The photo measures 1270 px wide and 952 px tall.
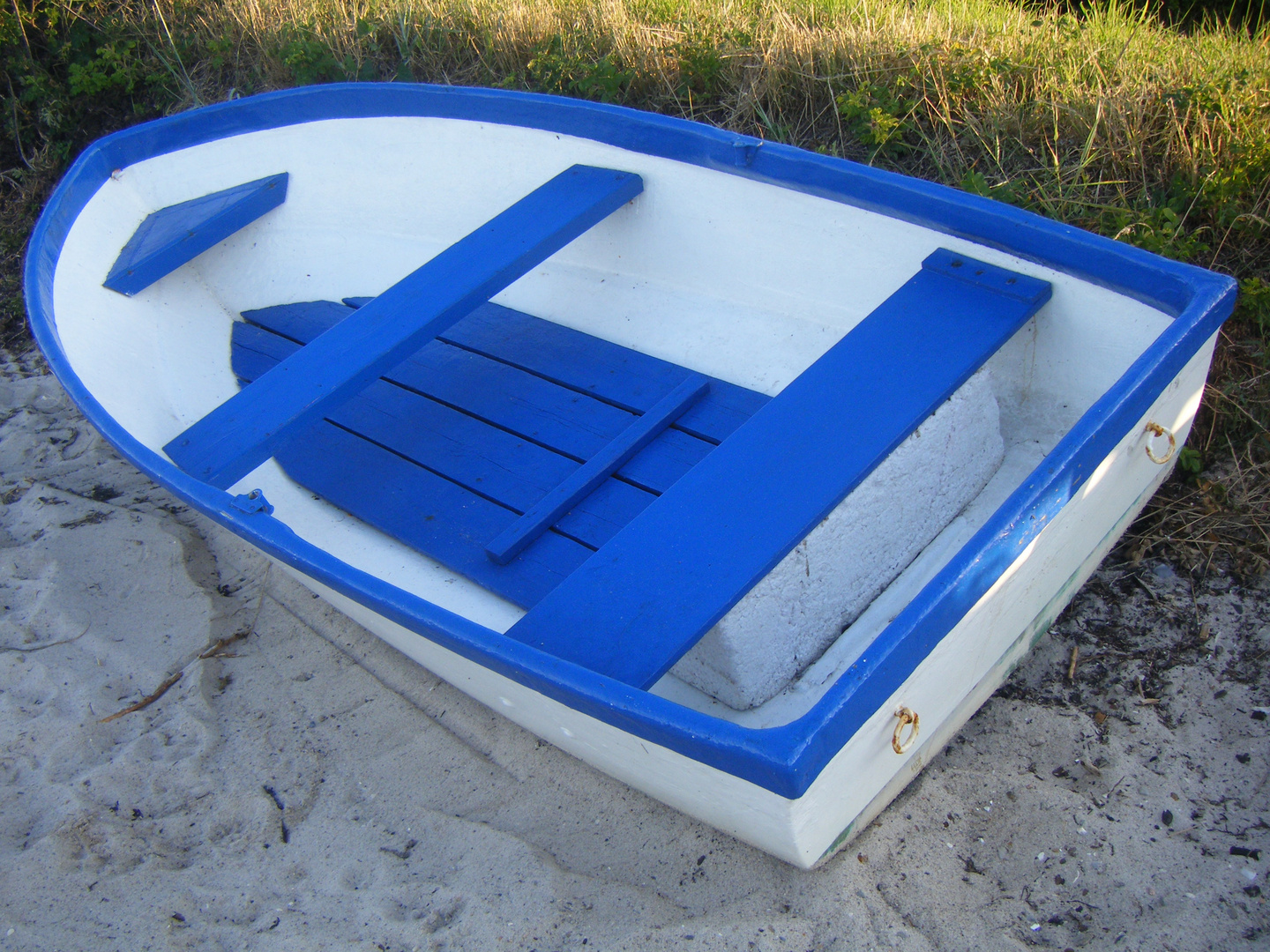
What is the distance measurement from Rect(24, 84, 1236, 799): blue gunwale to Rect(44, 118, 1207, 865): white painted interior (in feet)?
0.19

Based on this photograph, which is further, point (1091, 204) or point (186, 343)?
point (186, 343)

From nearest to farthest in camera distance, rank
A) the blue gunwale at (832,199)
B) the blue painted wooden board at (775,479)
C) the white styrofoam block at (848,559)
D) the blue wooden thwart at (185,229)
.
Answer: the blue gunwale at (832,199) < the blue painted wooden board at (775,479) < the white styrofoam block at (848,559) < the blue wooden thwart at (185,229)

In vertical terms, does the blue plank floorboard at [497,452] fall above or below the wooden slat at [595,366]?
below

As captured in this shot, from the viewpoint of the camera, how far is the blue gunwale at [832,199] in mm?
1469

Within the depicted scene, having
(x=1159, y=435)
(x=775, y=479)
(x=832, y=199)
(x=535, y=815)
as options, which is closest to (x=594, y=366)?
(x=832, y=199)

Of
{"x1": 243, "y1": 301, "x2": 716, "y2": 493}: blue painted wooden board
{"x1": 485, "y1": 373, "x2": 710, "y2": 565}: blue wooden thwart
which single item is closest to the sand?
{"x1": 485, "y1": 373, "x2": 710, "y2": 565}: blue wooden thwart

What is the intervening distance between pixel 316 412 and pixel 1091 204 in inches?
89.0

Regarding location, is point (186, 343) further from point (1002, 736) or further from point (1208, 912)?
point (1208, 912)

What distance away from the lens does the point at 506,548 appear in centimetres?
237

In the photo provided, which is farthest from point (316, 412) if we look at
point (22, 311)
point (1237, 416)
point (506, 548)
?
point (22, 311)

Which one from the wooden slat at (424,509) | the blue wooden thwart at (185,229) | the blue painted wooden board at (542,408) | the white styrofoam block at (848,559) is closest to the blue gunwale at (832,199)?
the blue wooden thwart at (185,229)

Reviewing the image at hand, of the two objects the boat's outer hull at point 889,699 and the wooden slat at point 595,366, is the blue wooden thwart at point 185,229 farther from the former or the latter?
the boat's outer hull at point 889,699

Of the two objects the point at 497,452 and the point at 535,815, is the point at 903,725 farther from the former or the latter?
the point at 497,452

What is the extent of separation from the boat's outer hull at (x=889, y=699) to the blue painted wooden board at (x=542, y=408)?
71cm
